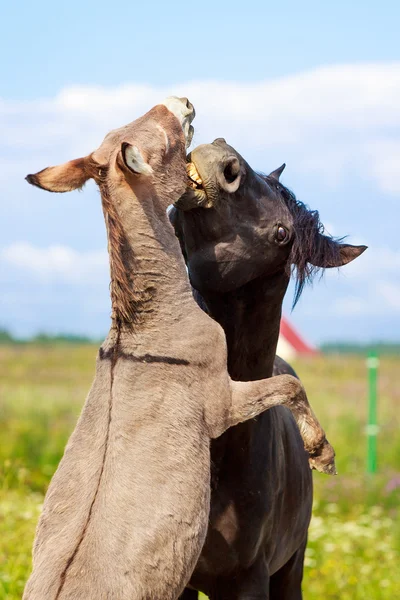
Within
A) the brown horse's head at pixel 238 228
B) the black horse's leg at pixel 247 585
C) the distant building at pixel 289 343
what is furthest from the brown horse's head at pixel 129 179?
the distant building at pixel 289 343

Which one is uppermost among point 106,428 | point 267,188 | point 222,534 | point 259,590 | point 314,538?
point 267,188

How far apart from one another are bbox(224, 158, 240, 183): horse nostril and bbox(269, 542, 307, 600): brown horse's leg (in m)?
2.45

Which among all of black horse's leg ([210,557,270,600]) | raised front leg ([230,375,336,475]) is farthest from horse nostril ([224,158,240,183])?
black horse's leg ([210,557,270,600])

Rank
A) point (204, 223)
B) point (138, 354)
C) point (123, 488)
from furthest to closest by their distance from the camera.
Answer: point (204, 223), point (138, 354), point (123, 488)

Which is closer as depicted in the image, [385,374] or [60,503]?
[60,503]

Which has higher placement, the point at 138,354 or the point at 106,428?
the point at 138,354

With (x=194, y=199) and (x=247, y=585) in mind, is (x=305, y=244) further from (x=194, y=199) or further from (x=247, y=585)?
(x=247, y=585)

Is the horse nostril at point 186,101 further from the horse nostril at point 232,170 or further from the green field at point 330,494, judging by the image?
the green field at point 330,494

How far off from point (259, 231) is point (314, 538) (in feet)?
Answer: 16.5

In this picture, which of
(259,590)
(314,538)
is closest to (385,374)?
(314,538)

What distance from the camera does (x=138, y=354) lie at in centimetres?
328

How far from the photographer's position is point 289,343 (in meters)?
15.1

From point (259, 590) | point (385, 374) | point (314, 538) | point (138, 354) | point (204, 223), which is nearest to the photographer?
point (138, 354)

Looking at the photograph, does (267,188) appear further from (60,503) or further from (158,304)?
(60,503)
